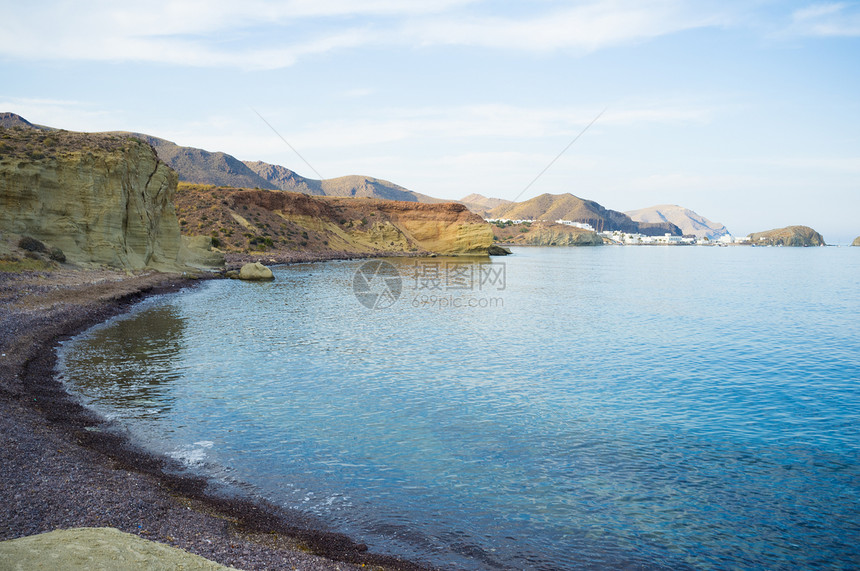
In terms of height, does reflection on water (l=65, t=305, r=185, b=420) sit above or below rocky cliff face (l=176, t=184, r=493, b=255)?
below

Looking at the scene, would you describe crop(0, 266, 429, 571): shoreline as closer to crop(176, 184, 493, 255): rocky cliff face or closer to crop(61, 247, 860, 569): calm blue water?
crop(61, 247, 860, 569): calm blue water

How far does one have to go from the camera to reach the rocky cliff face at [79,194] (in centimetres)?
3522

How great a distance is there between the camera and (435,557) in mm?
7984

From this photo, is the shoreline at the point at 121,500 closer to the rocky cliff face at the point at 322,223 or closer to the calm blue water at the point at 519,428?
the calm blue water at the point at 519,428

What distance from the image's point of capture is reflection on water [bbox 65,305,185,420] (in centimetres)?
1464

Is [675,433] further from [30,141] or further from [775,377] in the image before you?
[30,141]

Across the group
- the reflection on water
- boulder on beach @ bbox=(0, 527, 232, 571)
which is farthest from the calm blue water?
boulder on beach @ bbox=(0, 527, 232, 571)

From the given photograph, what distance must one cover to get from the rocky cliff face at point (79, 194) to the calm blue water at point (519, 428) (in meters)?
14.0

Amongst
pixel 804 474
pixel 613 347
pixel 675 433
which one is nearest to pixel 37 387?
pixel 675 433

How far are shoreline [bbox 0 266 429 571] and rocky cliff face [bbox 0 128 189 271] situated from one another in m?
26.4

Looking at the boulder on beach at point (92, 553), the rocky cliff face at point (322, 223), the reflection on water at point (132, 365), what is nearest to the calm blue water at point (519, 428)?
the reflection on water at point (132, 365)

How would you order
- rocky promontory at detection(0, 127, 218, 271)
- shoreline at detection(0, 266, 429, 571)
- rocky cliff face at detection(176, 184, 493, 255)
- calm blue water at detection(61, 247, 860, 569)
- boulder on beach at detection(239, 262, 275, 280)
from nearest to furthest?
1. shoreline at detection(0, 266, 429, 571)
2. calm blue water at detection(61, 247, 860, 569)
3. rocky promontory at detection(0, 127, 218, 271)
4. boulder on beach at detection(239, 262, 275, 280)
5. rocky cliff face at detection(176, 184, 493, 255)

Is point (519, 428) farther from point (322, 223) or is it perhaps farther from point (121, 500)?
point (322, 223)

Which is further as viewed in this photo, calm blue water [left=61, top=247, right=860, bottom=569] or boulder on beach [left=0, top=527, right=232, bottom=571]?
calm blue water [left=61, top=247, right=860, bottom=569]
